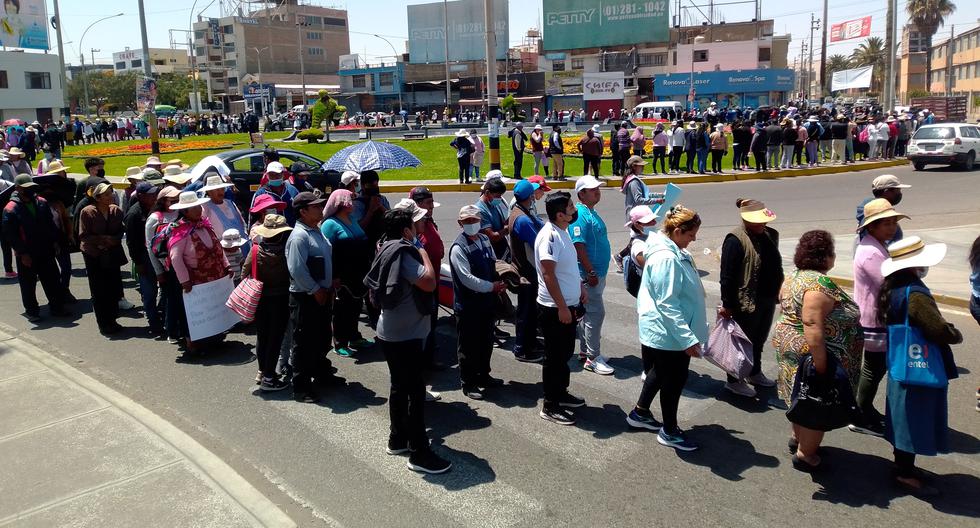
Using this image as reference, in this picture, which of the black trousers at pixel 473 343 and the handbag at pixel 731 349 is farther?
the black trousers at pixel 473 343

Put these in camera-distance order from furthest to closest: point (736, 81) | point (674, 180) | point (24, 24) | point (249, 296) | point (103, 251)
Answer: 1. point (736, 81)
2. point (24, 24)
3. point (674, 180)
4. point (103, 251)
5. point (249, 296)

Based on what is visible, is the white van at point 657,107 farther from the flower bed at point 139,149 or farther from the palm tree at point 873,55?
the palm tree at point 873,55

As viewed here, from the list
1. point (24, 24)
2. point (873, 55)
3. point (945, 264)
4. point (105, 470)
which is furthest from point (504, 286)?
point (873, 55)

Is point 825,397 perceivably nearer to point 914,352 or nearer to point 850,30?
point 914,352

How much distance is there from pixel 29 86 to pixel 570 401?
75.0 meters

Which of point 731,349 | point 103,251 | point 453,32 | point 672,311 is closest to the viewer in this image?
point 672,311

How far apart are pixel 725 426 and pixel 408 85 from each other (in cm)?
A: 8427

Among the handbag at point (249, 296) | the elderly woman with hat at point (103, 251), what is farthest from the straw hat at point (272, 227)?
the elderly woman with hat at point (103, 251)

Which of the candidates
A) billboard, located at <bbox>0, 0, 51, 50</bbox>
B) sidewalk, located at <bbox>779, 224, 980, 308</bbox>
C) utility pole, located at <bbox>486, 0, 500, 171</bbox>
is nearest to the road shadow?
sidewalk, located at <bbox>779, 224, 980, 308</bbox>

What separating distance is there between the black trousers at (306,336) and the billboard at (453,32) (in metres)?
79.6

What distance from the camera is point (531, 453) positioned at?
209 inches

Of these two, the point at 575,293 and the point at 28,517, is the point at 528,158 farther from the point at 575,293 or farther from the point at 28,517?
the point at 28,517

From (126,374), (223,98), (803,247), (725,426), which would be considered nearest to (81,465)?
(126,374)

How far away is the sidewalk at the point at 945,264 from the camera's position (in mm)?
9125
